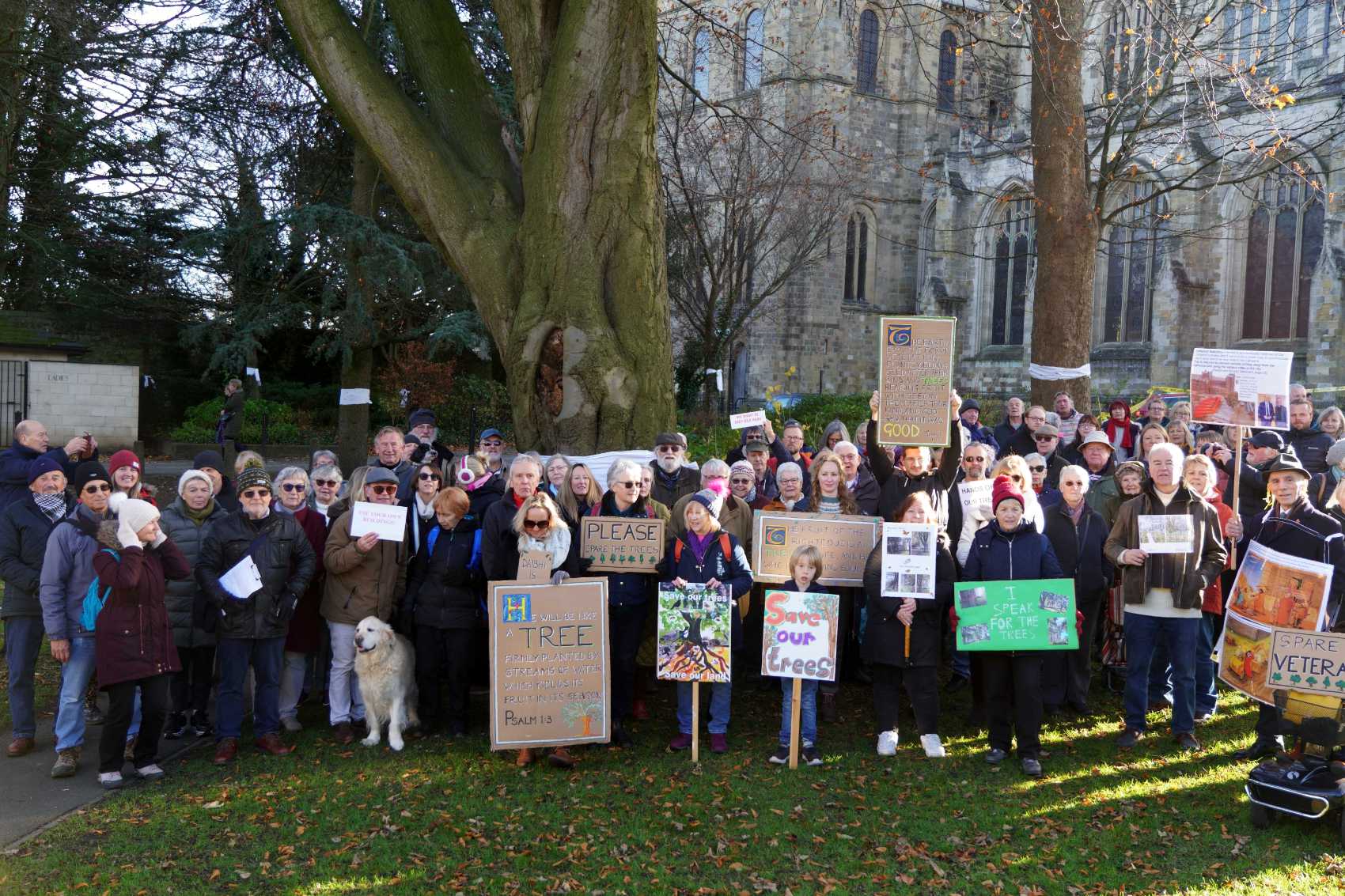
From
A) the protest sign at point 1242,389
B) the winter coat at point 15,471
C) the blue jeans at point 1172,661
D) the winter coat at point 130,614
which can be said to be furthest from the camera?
the protest sign at point 1242,389

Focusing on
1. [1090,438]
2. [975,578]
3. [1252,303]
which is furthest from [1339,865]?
[1252,303]

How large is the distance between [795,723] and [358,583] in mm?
3206

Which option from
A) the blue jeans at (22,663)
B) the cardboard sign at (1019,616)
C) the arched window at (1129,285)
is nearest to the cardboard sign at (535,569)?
the cardboard sign at (1019,616)

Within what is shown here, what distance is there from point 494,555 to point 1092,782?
4.14m

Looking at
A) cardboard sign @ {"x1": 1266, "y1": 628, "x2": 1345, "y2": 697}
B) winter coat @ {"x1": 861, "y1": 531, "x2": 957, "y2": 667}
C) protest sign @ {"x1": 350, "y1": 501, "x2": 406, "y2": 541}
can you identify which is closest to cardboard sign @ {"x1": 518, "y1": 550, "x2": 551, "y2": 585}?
protest sign @ {"x1": 350, "y1": 501, "x2": 406, "y2": 541}

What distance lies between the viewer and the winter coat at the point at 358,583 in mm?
7605

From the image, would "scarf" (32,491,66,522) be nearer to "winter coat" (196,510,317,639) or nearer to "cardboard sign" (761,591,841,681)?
"winter coat" (196,510,317,639)

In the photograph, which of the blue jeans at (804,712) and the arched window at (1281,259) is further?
the arched window at (1281,259)

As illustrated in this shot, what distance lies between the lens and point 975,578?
23.6 ft

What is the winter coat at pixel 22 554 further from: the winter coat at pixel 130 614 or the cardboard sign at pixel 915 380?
the cardboard sign at pixel 915 380

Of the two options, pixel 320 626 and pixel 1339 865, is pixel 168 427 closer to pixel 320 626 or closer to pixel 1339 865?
pixel 320 626

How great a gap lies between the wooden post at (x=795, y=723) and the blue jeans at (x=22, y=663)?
507cm

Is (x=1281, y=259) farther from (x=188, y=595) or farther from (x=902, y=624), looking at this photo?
(x=188, y=595)

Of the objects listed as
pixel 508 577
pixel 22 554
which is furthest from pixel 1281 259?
pixel 22 554
